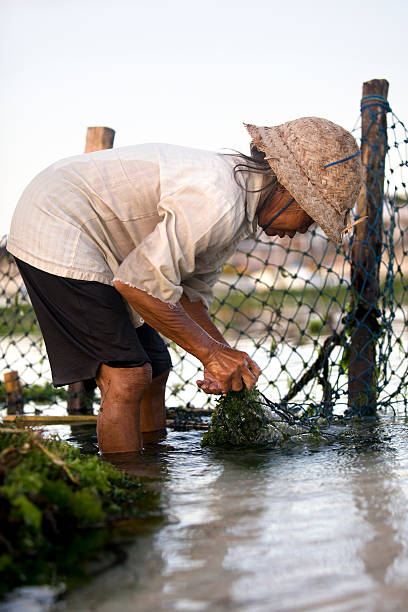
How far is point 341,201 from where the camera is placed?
2.83 m

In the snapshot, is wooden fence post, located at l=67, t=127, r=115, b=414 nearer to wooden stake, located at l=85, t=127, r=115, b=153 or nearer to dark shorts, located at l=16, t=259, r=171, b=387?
wooden stake, located at l=85, t=127, r=115, b=153

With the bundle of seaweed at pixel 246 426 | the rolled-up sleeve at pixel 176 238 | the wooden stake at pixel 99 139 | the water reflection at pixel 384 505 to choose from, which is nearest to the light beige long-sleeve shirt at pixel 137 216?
the rolled-up sleeve at pixel 176 238

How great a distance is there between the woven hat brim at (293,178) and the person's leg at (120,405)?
943 millimetres

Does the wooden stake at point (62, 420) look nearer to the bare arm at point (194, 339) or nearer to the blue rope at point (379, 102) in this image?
the bare arm at point (194, 339)

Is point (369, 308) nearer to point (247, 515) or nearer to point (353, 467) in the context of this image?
point (353, 467)

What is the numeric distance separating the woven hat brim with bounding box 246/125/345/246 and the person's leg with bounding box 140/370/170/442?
127 cm

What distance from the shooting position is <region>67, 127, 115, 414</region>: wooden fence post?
4.67 meters

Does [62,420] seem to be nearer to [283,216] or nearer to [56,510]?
[283,216]

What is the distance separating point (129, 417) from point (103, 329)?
0.40m

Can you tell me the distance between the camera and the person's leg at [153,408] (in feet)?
11.8

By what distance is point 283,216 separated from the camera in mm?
2881

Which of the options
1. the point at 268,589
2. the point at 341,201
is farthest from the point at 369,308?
the point at 268,589

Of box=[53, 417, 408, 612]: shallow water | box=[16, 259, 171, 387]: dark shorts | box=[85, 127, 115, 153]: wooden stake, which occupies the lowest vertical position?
box=[53, 417, 408, 612]: shallow water

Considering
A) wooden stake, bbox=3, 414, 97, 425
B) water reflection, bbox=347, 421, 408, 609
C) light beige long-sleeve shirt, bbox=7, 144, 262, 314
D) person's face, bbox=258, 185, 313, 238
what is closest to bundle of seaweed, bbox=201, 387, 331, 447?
water reflection, bbox=347, 421, 408, 609
